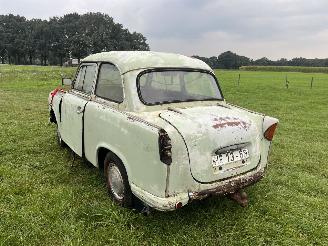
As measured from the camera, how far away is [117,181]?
14.7ft

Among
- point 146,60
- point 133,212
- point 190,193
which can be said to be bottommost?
point 133,212

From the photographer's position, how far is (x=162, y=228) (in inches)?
160

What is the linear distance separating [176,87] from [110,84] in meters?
0.92

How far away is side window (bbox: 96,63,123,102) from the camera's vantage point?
4.54 m

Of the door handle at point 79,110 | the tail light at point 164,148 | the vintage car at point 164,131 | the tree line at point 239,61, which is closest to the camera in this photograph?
the tail light at point 164,148

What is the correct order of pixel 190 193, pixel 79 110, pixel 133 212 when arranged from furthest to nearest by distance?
pixel 79 110 < pixel 133 212 < pixel 190 193

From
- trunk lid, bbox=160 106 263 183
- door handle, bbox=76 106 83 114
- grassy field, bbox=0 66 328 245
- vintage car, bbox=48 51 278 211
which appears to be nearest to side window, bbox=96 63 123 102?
vintage car, bbox=48 51 278 211

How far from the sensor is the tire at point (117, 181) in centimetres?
425

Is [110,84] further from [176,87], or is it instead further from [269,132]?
[269,132]

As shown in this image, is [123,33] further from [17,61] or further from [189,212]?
[189,212]

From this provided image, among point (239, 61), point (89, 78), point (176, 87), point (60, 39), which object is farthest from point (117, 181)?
point (239, 61)

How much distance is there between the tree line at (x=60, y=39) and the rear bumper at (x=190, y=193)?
87.7 m

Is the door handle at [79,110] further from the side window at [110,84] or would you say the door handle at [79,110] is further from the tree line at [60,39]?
the tree line at [60,39]

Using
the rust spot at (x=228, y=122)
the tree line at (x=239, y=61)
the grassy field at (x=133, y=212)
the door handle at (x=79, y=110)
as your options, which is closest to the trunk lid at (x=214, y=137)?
the rust spot at (x=228, y=122)
